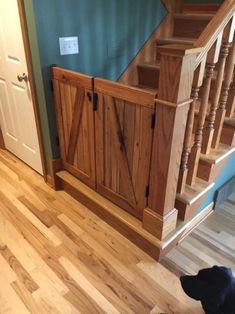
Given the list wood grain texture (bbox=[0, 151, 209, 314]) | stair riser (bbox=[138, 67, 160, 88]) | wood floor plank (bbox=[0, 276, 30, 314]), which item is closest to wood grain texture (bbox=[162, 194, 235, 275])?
wood grain texture (bbox=[0, 151, 209, 314])

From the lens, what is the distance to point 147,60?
263 centimetres

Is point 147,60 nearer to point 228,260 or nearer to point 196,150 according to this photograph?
point 196,150

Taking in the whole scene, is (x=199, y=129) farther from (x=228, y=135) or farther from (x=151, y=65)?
(x=151, y=65)

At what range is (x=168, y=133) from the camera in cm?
133

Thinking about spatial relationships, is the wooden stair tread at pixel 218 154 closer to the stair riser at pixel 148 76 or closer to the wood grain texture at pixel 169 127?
the wood grain texture at pixel 169 127

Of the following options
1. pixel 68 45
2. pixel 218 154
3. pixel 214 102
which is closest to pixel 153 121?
pixel 214 102

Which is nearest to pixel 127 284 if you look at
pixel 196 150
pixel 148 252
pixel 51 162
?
pixel 148 252

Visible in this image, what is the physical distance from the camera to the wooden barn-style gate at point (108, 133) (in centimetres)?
149

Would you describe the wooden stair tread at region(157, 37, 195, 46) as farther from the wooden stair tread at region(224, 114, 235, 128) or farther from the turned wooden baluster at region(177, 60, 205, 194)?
the turned wooden baluster at region(177, 60, 205, 194)

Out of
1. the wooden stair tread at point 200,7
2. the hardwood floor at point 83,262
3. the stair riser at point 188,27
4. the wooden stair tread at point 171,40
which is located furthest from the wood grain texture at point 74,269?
the wooden stair tread at point 200,7

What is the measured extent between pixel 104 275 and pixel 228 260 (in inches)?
33.2

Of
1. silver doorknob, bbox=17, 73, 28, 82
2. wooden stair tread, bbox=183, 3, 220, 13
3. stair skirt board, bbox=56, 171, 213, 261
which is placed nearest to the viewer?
stair skirt board, bbox=56, 171, 213, 261

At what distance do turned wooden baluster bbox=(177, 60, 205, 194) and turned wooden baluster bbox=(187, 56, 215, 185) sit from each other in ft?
0.19

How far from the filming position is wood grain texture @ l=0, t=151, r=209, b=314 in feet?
4.74
